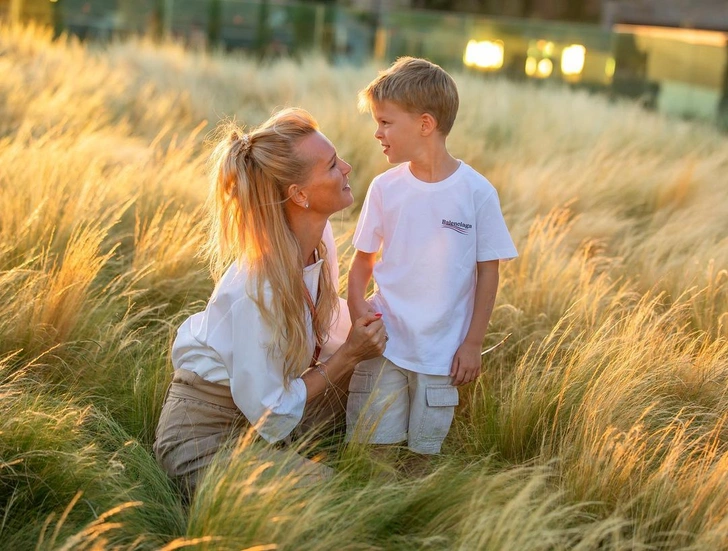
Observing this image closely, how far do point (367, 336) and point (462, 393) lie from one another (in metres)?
0.75

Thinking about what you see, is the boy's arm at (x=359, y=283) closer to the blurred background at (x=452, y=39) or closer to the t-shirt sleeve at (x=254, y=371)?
the t-shirt sleeve at (x=254, y=371)

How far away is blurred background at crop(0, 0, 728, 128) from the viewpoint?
573 inches

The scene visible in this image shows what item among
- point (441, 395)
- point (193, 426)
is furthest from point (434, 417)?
point (193, 426)

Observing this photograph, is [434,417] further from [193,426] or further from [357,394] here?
[193,426]

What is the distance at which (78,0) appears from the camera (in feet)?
52.5

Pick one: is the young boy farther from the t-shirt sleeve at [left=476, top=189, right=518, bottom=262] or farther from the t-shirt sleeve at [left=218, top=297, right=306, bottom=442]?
the t-shirt sleeve at [left=218, top=297, right=306, bottom=442]

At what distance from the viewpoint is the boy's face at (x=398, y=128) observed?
3.26 meters

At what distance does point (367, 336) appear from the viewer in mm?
3172

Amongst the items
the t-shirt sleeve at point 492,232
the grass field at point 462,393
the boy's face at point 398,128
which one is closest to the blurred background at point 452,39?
the grass field at point 462,393

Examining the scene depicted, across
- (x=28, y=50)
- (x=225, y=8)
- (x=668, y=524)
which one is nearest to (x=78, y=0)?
(x=225, y=8)

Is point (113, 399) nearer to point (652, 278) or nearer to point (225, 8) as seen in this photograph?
point (652, 278)

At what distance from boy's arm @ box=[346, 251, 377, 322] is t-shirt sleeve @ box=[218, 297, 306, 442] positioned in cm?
45

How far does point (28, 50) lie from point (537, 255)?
811 cm

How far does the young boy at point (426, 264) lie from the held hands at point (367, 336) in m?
0.13
